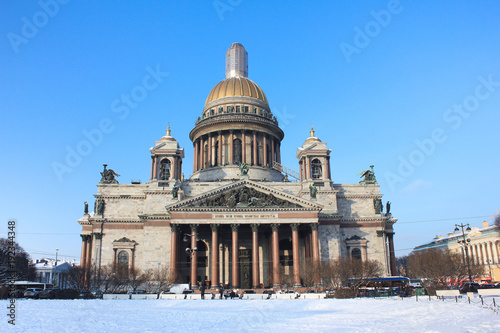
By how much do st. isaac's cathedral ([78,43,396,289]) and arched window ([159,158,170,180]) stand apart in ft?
0.41

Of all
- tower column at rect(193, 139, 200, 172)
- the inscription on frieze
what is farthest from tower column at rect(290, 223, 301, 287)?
tower column at rect(193, 139, 200, 172)

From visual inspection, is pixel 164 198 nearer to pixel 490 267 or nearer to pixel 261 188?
pixel 261 188

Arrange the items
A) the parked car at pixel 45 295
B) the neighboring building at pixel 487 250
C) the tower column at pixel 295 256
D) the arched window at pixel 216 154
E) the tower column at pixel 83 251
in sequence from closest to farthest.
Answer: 1. the parked car at pixel 45 295
2. the tower column at pixel 295 256
3. the tower column at pixel 83 251
4. the arched window at pixel 216 154
5. the neighboring building at pixel 487 250

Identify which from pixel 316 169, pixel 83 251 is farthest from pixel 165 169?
pixel 316 169

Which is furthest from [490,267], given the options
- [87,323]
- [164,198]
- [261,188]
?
[87,323]

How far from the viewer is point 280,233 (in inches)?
1988

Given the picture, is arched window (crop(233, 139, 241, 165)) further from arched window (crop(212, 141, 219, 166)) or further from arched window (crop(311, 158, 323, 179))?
arched window (crop(311, 158, 323, 179))

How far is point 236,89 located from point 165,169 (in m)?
19.7

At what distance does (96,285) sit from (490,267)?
67.4 metres

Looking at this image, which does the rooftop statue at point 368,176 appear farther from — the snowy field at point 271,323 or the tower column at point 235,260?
the snowy field at point 271,323

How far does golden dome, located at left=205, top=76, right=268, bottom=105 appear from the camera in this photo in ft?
218

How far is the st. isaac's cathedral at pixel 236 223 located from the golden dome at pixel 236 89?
44.8 feet

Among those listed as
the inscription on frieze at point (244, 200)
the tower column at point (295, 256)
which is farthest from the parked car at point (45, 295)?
the tower column at point (295, 256)

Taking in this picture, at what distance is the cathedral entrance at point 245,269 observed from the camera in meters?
49.6
